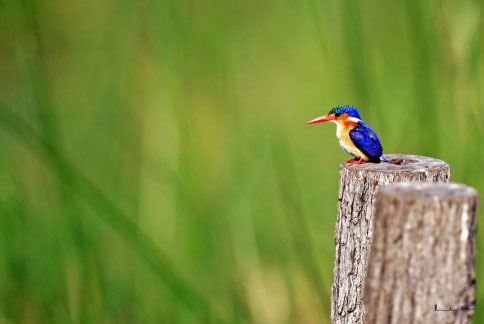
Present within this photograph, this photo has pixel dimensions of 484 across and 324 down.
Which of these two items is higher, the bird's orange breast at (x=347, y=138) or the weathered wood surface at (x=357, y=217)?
the bird's orange breast at (x=347, y=138)

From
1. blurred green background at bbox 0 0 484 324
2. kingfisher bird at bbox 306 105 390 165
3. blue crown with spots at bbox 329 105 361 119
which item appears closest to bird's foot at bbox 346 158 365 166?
kingfisher bird at bbox 306 105 390 165

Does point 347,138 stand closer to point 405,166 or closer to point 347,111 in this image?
point 347,111

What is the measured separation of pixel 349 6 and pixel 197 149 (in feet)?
2.89

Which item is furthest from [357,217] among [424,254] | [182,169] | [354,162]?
[182,169]

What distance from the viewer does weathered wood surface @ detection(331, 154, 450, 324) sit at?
4.70ft

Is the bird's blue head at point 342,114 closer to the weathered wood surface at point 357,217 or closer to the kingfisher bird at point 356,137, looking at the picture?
the kingfisher bird at point 356,137

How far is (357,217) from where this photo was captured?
1450mm

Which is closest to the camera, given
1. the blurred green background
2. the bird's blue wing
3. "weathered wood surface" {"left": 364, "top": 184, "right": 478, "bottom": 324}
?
"weathered wood surface" {"left": 364, "top": 184, "right": 478, "bottom": 324}

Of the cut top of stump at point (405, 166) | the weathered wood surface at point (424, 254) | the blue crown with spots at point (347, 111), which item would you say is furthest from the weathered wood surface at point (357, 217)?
the weathered wood surface at point (424, 254)

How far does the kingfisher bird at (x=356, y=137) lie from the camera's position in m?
1.55

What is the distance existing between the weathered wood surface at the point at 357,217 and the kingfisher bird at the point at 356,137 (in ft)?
0.14

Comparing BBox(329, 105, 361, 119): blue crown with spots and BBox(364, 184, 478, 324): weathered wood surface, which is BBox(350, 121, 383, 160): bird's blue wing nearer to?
BBox(329, 105, 361, 119): blue crown with spots

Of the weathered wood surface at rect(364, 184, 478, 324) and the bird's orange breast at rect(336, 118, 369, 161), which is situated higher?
the bird's orange breast at rect(336, 118, 369, 161)

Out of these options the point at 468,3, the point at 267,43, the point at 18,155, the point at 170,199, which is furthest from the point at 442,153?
the point at 267,43
